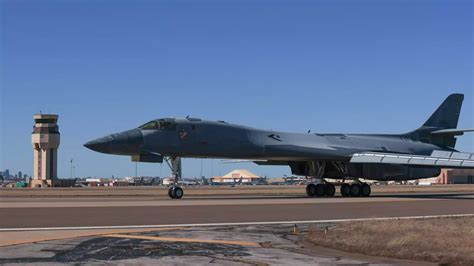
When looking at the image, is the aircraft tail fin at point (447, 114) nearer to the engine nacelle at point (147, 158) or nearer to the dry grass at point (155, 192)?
the dry grass at point (155, 192)

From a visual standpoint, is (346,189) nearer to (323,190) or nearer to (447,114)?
(323,190)

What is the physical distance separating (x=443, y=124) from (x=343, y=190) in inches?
417

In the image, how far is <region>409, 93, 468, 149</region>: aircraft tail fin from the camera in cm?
4269

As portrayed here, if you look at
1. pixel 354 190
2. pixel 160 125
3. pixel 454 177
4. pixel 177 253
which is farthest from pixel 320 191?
pixel 454 177

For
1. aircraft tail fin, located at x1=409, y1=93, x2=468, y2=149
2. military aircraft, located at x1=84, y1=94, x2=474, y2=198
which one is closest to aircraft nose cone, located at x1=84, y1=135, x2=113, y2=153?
military aircraft, located at x1=84, y1=94, x2=474, y2=198

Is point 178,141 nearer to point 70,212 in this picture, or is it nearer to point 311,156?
point 311,156

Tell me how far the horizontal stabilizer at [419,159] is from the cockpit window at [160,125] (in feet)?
35.9

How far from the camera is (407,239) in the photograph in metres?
12.2

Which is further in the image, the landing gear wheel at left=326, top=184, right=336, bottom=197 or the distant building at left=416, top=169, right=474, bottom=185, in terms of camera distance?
the distant building at left=416, top=169, right=474, bottom=185

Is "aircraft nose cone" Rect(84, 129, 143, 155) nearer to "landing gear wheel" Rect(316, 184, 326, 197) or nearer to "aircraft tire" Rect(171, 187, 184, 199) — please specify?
"aircraft tire" Rect(171, 187, 184, 199)

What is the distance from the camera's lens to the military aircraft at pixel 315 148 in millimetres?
32406

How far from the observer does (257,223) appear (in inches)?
656

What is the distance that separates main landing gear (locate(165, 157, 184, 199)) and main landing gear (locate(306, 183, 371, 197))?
906 cm

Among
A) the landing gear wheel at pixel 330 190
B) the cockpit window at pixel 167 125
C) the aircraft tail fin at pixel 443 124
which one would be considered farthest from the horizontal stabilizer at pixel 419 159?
the cockpit window at pixel 167 125
